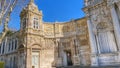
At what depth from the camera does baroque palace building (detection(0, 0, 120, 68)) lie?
42.0 feet

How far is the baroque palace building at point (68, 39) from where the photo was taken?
504 inches

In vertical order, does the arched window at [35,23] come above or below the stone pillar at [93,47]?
above

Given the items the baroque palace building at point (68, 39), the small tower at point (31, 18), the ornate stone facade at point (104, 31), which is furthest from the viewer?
the small tower at point (31, 18)

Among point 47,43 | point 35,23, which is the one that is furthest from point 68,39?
point 35,23

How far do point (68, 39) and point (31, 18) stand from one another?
20.6 ft

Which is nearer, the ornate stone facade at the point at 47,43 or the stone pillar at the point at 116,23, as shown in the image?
the stone pillar at the point at 116,23

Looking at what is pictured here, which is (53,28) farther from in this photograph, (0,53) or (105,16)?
(0,53)

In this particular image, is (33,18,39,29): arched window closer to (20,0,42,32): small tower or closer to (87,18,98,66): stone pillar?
(20,0,42,32): small tower

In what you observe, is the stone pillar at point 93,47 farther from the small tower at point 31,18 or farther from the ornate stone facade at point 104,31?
the small tower at point 31,18

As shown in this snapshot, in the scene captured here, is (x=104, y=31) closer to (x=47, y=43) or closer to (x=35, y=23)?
(x=47, y=43)

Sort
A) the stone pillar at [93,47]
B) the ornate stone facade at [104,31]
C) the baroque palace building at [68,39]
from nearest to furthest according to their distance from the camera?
1. the ornate stone facade at [104,31]
2. the baroque palace building at [68,39]
3. the stone pillar at [93,47]

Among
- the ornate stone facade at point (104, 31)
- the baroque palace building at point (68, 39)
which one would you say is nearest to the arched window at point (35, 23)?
the baroque palace building at point (68, 39)

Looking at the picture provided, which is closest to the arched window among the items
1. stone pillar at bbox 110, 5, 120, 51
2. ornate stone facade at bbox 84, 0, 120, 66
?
ornate stone facade at bbox 84, 0, 120, 66

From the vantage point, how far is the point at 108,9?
1321 centimetres
